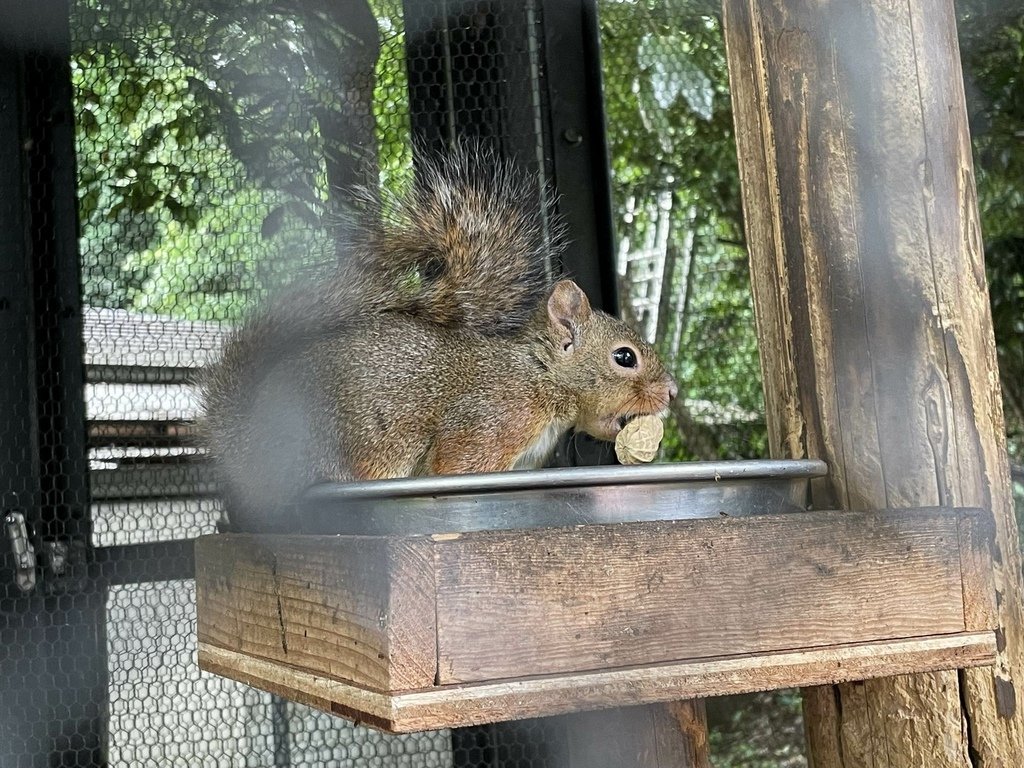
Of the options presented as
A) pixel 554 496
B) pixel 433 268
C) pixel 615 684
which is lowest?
pixel 615 684

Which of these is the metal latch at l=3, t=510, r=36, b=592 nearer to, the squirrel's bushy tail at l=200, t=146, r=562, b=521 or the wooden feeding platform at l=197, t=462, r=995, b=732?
the squirrel's bushy tail at l=200, t=146, r=562, b=521

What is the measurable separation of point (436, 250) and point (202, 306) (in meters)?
0.33

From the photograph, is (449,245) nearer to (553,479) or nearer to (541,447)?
(541,447)

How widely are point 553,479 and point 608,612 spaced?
10 centimetres

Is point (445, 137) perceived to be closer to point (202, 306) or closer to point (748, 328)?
point (202, 306)

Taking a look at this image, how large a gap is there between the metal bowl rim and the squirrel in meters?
0.42

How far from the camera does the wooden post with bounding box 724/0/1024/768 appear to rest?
39.8 inches

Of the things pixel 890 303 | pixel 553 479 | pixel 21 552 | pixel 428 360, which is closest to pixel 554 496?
pixel 553 479

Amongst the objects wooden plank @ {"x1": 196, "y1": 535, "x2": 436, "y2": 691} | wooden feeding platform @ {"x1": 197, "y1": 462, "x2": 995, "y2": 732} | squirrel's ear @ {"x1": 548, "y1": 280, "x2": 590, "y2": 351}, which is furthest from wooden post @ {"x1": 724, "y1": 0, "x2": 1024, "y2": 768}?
wooden plank @ {"x1": 196, "y1": 535, "x2": 436, "y2": 691}

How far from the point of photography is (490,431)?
133 centimetres

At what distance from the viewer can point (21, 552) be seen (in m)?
1.37

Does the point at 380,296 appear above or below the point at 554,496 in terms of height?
above

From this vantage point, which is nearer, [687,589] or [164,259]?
[687,589]

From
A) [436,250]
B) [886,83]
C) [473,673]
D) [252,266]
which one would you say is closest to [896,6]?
[886,83]
